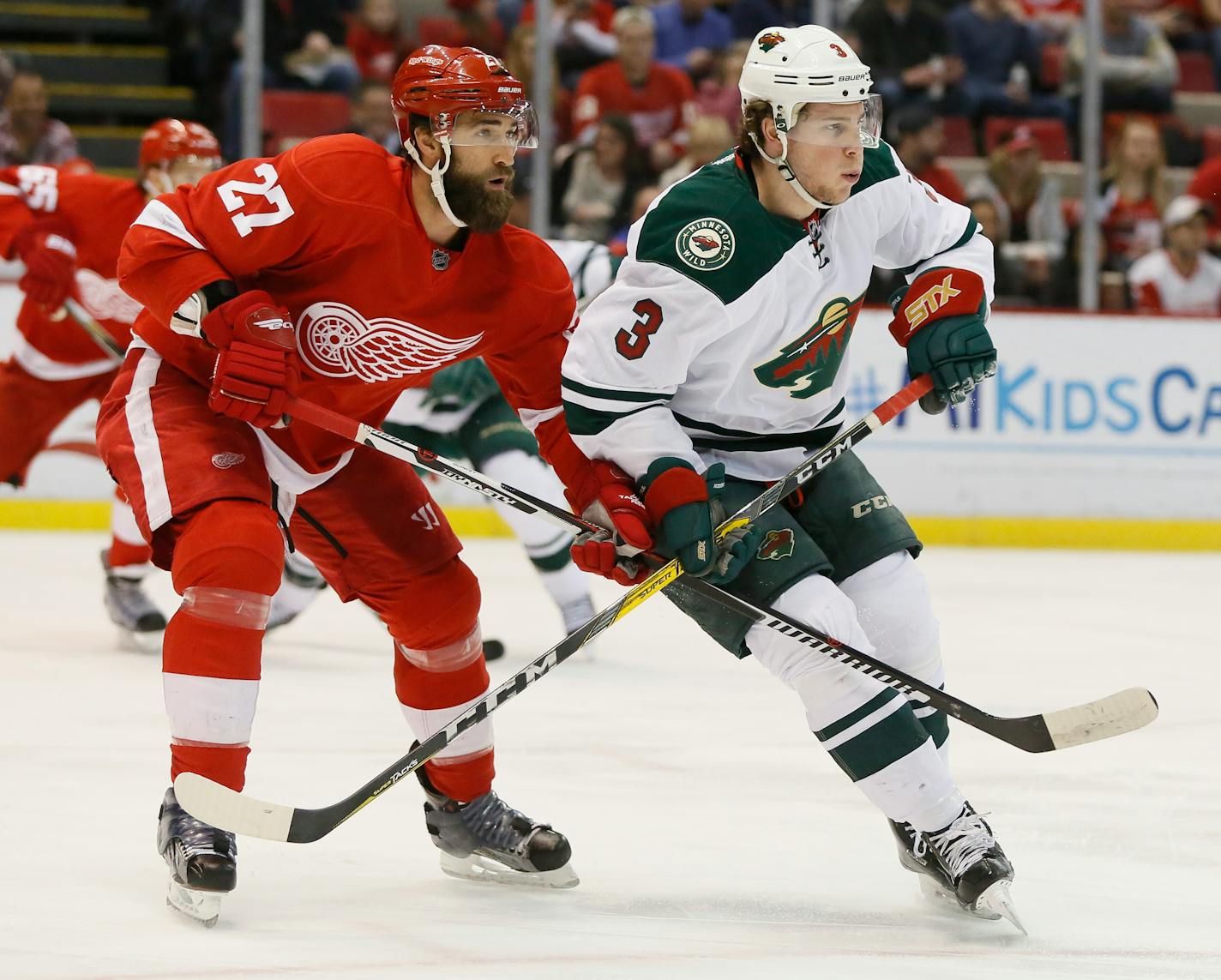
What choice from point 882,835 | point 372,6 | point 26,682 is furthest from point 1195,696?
point 372,6

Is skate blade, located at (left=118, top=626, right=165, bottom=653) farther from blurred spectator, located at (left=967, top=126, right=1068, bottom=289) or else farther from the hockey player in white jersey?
blurred spectator, located at (left=967, top=126, right=1068, bottom=289)

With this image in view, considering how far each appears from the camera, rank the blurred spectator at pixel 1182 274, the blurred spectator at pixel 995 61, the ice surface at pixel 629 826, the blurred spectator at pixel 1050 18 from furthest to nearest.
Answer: the blurred spectator at pixel 1050 18, the blurred spectator at pixel 995 61, the blurred spectator at pixel 1182 274, the ice surface at pixel 629 826

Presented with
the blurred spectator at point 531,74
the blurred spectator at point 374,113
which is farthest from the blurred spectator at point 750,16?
the blurred spectator at point 374,113

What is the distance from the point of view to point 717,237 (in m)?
2.49

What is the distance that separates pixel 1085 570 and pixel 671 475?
4.17m

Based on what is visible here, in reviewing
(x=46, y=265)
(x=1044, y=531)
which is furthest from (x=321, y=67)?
(x=1044, y=531)

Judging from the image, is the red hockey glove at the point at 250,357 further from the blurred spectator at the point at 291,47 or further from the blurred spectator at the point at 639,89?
the blurred spectator at the point at 639,89

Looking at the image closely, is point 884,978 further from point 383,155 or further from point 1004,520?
point 1004,520

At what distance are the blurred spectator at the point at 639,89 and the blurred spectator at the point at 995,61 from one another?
123 centimetres

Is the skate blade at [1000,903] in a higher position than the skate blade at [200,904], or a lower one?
higher

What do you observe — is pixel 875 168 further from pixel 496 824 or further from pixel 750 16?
pixel 750 16

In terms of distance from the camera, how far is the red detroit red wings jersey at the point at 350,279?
8.39 feet

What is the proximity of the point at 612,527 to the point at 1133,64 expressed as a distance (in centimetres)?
586

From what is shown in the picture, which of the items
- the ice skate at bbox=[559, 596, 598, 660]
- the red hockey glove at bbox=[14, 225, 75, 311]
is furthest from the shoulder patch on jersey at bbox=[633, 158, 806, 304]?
the red hockey glove at bbox=[14, 225, 75, 311]
